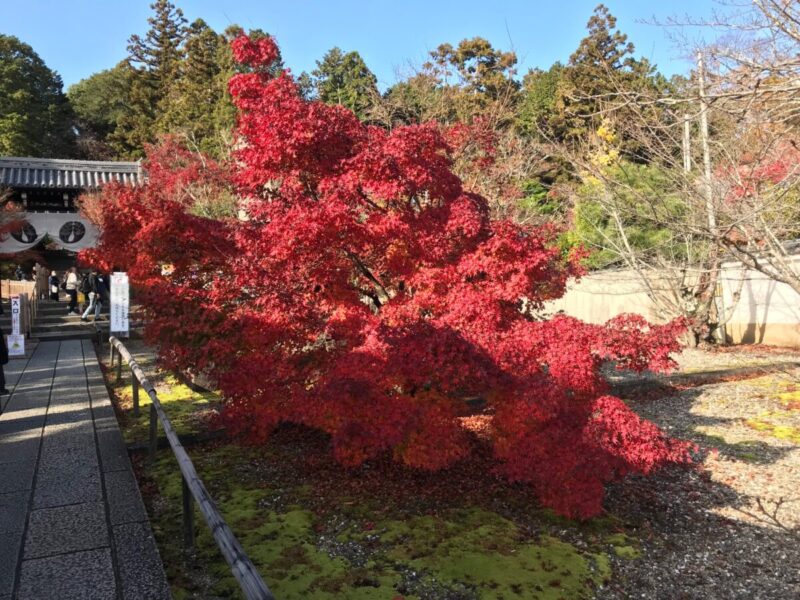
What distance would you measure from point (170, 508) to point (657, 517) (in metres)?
4.31

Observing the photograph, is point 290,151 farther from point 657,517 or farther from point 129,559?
point 657,517

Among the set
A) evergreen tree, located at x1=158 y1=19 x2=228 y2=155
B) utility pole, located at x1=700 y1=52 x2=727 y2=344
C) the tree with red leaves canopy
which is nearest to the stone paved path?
the tree with red leaves canopy

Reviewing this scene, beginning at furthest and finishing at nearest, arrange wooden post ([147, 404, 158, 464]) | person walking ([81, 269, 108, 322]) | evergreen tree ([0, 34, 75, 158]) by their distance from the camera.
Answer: evergreen tree ([0, 34, 75, 158]) < person walking ([81, 269, 108, 322]) < wooden post ([147, 404, 158, 464])

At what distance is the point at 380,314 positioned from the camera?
5570 mm

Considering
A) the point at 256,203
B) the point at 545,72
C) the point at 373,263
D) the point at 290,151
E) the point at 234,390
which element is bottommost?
the point at 234,390

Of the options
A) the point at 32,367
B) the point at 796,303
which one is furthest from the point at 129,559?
the point at 796,303

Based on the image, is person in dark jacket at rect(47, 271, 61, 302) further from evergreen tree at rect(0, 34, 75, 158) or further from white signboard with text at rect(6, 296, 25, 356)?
evergreen tree at rect(0, 34, 75, 158)

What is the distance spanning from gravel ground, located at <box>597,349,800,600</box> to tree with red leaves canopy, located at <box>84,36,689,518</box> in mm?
615

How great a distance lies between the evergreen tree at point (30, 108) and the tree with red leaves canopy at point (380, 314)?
95.4 ft

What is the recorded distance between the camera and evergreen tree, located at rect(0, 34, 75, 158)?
94.3ft

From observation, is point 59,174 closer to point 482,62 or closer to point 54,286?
point 54,286

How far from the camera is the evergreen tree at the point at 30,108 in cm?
2873

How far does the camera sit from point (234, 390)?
521cm

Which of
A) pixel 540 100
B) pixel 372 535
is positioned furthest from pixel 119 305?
pixel 540 100
